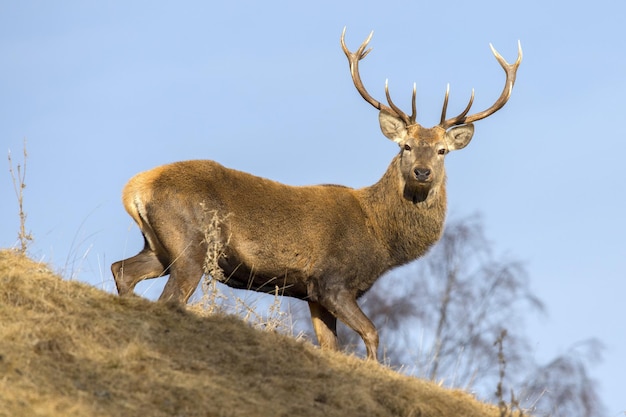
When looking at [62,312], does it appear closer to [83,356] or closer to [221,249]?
[83,356]

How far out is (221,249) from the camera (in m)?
10.5

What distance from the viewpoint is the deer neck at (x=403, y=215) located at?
11.7 meters

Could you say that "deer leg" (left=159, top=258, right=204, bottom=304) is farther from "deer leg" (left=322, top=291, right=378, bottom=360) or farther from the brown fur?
"deer leg" (left=322, top=291, right=378, bottom=360)

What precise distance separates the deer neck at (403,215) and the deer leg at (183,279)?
2.15 metres

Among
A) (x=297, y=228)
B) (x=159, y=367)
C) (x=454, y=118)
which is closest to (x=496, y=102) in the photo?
(x=454, y=118)

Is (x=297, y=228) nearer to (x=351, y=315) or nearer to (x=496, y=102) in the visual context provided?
(x=351, y=315)

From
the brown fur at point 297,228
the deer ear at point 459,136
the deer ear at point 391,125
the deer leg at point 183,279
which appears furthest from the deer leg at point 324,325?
the deer ear at point 459,136

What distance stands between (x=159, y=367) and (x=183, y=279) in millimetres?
2847

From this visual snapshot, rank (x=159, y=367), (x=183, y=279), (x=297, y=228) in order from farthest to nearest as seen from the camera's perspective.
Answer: (x=297, y=228) → (x=183, y=279) → (x=159, y=367)

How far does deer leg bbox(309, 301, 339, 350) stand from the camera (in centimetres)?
1133

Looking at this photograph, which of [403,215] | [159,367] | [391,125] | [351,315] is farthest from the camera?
[391,125]

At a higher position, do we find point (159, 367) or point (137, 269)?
point (137, 269)

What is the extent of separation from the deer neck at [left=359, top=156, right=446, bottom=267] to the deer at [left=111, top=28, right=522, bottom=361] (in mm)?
10

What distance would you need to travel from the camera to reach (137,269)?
10.6 meters
